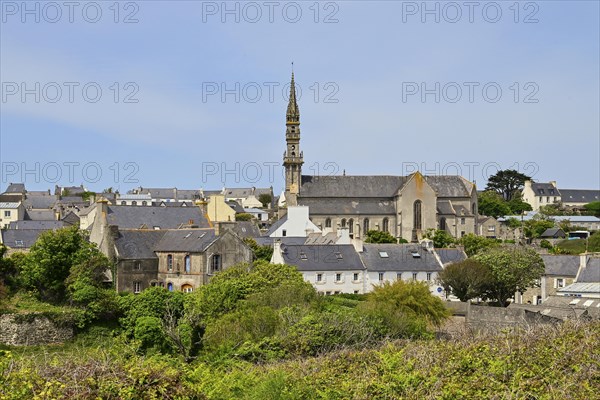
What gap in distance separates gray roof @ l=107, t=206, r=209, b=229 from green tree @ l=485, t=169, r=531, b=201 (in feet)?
282

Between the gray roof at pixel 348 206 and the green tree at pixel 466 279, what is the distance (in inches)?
1672

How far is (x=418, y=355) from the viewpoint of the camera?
19188mm

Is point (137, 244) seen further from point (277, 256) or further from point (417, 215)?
point (417, 215)

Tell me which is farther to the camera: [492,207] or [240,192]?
[240,192]

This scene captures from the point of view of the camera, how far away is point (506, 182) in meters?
137

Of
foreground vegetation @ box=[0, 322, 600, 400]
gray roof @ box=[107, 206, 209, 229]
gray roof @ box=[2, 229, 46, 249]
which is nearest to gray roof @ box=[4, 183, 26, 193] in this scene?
gray roof @ box=[2, 229, 46, 249]

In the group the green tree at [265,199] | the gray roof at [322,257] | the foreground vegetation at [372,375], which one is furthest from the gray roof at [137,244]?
the green tree at [265,199]

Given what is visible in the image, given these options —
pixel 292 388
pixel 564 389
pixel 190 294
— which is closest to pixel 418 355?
pixel 292 388

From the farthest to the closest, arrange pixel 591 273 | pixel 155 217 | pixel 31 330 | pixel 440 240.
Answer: pixel 440 240 < pixel 155 217 < pixel 591 273 < pixel 31 330

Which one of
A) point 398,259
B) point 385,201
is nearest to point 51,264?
point 398,259

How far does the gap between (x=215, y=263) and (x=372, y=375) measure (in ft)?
95.8

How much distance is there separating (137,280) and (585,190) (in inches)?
4808

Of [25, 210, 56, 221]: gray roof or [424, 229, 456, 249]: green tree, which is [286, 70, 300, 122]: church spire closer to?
[424, 229, 456, 249]: green tree

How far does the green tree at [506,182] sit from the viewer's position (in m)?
135
